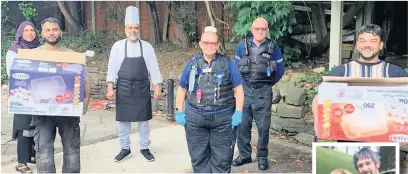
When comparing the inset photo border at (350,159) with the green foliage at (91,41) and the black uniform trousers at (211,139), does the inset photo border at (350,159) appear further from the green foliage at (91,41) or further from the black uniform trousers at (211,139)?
the green foliage at (91,41)

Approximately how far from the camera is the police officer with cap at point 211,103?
438 cm

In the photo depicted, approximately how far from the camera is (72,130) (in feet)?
14.8

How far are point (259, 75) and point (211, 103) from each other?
1.09 m

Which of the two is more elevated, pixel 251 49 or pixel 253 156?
pixel 251 49

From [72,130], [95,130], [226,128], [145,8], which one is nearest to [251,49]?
[226,128]

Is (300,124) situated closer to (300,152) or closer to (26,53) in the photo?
(300,152)

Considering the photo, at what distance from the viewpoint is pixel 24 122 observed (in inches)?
201

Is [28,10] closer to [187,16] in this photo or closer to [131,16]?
[187,16]

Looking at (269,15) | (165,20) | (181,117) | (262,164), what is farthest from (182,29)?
(181,117)

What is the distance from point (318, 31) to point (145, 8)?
4785 mm

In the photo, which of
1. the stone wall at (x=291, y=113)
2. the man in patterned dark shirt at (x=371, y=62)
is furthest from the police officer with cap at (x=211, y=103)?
the stone wall at (x=291, y=113)

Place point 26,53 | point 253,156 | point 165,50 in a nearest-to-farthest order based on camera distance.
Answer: point 26,53 < point 253,156 < point 165,50

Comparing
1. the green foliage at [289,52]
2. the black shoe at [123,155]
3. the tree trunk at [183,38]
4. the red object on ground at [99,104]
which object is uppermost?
the tree trunk at [183,38]

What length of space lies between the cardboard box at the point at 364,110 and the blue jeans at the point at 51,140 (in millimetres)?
2222
